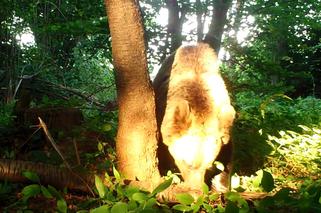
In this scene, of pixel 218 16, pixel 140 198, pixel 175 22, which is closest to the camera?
pixel 140 198

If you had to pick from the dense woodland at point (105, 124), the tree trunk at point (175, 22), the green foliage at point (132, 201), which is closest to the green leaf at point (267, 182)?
the dense woodland at point (105, 124)

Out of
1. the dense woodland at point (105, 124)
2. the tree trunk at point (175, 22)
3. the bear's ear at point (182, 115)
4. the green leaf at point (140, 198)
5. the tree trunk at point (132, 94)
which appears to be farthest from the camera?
the tree trunk at point (175, 22)

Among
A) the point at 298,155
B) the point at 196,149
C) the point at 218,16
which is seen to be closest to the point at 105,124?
the point at 196,149

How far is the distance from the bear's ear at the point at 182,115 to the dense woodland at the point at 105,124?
388 millimetres

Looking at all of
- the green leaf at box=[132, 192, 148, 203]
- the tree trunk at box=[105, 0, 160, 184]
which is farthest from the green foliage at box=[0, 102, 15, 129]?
the green leaf at box=[132, 192, 148, 203]

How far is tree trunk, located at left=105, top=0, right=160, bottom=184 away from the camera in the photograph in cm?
380

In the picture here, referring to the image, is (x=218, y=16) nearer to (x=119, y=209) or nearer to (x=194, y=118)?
(x=194, y=118)

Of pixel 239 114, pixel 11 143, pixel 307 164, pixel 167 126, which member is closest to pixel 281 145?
pixel 307 164

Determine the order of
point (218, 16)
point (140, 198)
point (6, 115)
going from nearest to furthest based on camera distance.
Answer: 1. point (140, 198)
2. point (6, 115)
3. point (218, 16)

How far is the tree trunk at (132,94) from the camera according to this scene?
3801mm

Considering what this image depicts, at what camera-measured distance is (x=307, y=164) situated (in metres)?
5.61

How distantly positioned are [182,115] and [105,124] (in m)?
1.65

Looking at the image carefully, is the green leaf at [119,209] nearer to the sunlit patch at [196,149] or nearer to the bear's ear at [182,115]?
the sunlit patch at [196,149]

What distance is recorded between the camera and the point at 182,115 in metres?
3.92
